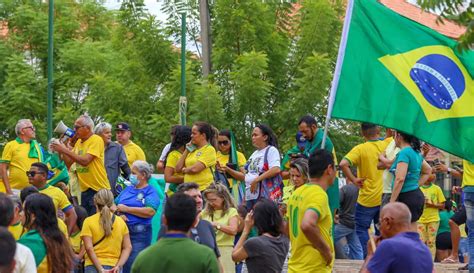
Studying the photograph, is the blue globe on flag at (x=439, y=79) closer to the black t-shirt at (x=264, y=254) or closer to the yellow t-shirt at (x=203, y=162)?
the black t-shirt at (x=264, y=254)

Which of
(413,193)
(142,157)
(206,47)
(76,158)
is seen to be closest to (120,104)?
(206,47)

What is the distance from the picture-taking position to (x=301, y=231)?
36.9 feet

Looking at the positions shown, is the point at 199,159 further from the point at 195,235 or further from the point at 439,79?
the point at 195,235

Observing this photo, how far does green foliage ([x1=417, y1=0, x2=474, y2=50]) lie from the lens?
1017 cm

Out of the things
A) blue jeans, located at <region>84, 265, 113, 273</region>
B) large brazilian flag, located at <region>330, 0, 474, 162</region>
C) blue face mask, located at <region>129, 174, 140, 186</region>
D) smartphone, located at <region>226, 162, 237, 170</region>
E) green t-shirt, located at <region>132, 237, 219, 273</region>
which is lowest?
blue jeans, located at <region>84, 265, 113, 273</region>

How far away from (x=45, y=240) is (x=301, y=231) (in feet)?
7.09

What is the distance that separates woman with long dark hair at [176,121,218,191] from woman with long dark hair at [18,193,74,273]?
4.78 meters

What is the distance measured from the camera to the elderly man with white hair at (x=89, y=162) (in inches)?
648

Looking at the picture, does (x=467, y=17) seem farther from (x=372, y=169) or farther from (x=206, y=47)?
(x=206, y=47)

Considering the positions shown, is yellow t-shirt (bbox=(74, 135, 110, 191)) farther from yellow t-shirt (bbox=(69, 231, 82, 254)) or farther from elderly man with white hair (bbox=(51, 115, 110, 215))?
yellow t-shirt (bbox=(69, 231, 82, 254))

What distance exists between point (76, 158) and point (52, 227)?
5392mm

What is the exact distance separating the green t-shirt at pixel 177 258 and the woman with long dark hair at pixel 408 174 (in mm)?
5147

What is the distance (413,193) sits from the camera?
13867mm

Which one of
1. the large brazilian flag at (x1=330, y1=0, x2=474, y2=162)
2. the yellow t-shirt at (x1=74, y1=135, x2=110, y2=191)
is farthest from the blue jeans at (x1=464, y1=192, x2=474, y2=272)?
the yellow t-shirt at (x1=74, y1=135, x2=110, y2=191)
